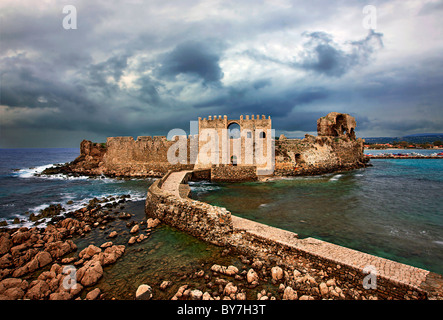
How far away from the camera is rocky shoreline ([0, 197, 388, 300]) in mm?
4539

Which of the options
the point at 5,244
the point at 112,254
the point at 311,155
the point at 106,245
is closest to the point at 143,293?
the point at 112,254

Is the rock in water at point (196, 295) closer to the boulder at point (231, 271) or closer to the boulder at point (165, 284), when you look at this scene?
the boulder at point (165, 284)

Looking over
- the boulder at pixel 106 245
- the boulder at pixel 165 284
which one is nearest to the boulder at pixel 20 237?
the boulder at pixel 106 245

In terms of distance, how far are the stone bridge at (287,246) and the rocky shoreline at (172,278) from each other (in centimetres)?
27

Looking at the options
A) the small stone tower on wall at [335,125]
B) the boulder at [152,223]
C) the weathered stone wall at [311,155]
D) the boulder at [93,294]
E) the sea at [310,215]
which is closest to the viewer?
the boulder at [93,294]

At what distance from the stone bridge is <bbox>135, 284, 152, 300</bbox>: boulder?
280 cm

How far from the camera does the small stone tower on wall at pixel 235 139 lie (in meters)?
20.2

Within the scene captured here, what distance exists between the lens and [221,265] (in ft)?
19.0

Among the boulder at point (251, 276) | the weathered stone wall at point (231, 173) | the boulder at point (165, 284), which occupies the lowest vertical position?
the boulder at point (165, 284)

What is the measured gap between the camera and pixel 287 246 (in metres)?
5.82

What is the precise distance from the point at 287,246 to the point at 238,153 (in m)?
15.0

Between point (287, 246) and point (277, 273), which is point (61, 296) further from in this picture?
point (287, 246)
